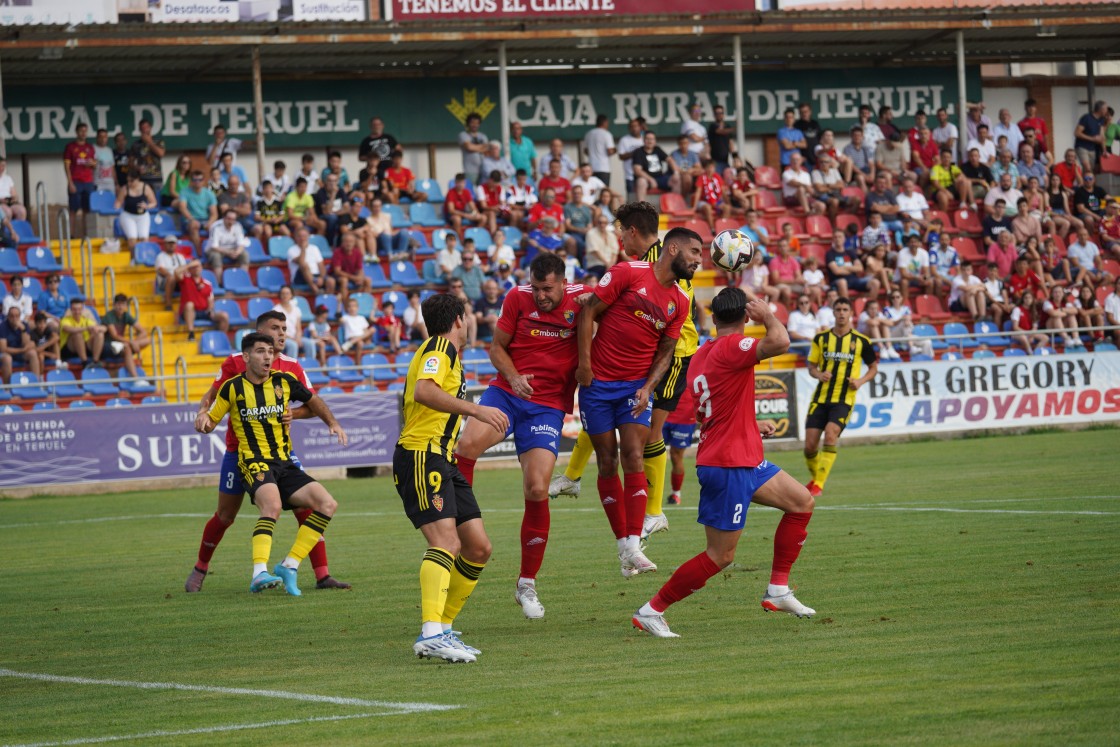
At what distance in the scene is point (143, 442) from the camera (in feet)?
79.0

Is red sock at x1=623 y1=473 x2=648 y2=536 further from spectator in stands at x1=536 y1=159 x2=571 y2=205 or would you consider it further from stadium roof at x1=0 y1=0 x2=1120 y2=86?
stadium roof at x1=0 y1=0 x2=1120 y2=86

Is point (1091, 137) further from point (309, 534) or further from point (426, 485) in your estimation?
point (426, 485)

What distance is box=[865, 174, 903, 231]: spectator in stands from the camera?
31641 millimetres

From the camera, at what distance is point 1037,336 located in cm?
2881

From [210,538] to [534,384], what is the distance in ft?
11.8

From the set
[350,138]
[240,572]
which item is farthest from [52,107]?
[240,572]

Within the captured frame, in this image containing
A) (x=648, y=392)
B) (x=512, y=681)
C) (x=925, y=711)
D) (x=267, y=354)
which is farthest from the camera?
(x=267, y=354)

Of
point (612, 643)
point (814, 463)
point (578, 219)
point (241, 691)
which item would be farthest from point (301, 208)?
point (241, 691)

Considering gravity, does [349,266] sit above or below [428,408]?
above

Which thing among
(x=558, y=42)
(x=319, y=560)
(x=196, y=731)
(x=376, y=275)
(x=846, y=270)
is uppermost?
(x=558, y=42)

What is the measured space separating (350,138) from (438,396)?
84.2 ft

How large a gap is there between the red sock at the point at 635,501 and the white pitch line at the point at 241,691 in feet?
13.5

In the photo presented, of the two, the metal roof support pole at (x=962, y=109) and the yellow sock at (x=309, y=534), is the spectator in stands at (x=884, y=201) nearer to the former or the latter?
the metal roof support pole at (x=962, y=109)

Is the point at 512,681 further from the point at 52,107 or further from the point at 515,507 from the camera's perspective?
the point at 52,107
